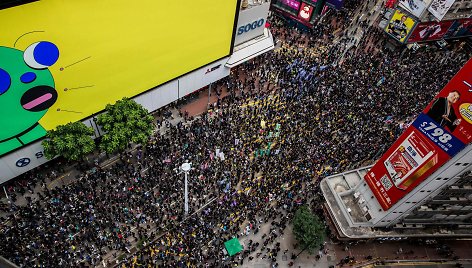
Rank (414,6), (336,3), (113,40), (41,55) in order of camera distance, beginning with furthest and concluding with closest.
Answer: (336,3), (414,6), (113,40), (41,55)

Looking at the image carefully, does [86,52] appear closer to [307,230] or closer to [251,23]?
[251,23]

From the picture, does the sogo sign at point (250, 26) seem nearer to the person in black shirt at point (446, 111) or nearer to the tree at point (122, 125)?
the tree at point (122, 125)

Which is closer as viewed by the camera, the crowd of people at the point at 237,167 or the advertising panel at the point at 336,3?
the crowd of people at the point at 237,167

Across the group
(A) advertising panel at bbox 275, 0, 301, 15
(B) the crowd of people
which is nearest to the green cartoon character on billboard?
(B) the crowd of people

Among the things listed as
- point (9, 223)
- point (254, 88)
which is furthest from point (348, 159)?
point (9, 223)

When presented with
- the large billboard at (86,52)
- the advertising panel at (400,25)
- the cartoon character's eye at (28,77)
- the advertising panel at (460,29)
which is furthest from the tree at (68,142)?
the advertising panel at (460,29)

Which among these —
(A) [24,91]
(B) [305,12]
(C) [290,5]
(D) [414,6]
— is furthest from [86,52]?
(D) [414,6]

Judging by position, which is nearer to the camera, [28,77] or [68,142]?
[28,77]
